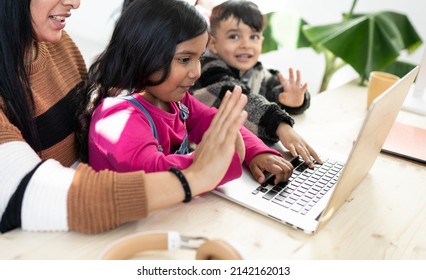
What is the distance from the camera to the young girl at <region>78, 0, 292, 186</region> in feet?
2.69

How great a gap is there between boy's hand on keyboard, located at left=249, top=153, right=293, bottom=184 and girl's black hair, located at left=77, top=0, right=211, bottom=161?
27cm

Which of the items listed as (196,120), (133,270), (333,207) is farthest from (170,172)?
(196,120)

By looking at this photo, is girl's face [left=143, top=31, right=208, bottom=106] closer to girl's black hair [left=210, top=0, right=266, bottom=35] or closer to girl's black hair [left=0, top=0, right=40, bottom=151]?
girl's black hair [left=0, top=0, right=40, bottom=151]

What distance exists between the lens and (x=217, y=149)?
0.76 meters

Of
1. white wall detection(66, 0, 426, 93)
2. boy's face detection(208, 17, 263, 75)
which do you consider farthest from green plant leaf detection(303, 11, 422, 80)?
white wall detection(66, 0, 426, 93)

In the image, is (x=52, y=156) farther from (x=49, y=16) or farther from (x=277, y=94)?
(x=277, y=94)

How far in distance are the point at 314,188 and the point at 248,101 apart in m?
0.37

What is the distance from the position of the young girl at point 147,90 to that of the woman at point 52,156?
0.26ft

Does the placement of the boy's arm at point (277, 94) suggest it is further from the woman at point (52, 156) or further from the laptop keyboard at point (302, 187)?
the woman at point (52, 156)

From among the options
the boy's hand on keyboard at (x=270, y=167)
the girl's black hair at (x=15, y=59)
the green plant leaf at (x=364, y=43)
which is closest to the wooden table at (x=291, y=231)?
the boy's hand on keyboard at (x=270, y=167)

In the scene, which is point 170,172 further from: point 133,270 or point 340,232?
point 340,232

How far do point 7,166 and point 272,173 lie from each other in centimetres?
50

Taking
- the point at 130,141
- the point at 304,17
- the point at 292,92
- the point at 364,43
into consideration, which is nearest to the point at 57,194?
the point at 130,141

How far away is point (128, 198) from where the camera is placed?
684mm
